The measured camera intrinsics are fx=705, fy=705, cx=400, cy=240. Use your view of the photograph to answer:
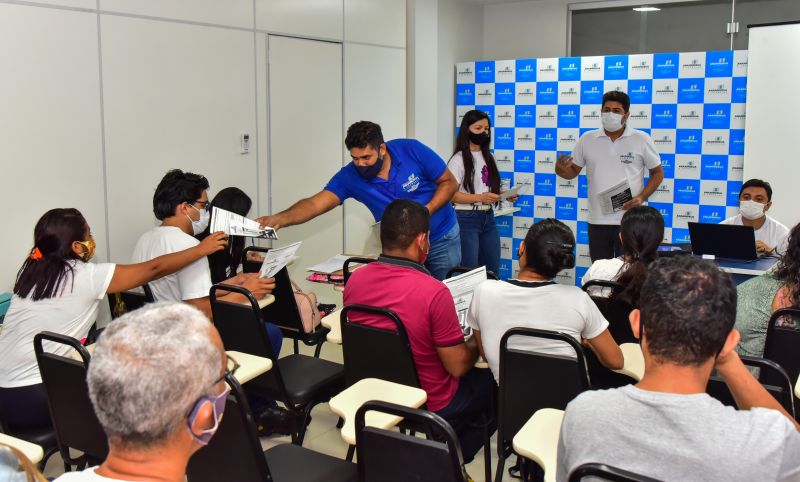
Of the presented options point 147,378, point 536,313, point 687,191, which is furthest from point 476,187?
point 147,378

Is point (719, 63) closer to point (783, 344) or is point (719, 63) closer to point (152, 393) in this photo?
point (783, 344)

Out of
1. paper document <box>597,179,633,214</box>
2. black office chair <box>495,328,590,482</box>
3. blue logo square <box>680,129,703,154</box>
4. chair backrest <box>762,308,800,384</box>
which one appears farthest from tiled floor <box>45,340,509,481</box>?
blue logo square <box>680,129,703,154</box>

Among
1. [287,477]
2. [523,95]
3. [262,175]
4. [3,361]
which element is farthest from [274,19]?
[287,477]

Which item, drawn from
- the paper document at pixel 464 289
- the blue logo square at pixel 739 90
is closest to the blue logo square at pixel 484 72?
the blue logo square at pixel 739 90

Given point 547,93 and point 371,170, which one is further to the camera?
point 547,93

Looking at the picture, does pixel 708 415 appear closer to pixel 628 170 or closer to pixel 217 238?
pixel 217 238

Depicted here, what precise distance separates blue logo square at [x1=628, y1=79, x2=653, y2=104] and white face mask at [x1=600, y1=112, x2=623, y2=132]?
112 centimetres

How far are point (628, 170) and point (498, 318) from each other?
10.1 ft

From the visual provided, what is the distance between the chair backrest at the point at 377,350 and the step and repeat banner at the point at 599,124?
4077 mm

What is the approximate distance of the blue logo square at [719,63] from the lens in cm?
561

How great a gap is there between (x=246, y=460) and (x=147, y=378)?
929 mm

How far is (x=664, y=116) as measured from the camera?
5.92 m

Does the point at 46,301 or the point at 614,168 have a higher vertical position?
the point at 614,168

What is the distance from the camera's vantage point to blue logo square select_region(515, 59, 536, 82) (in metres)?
6.46
